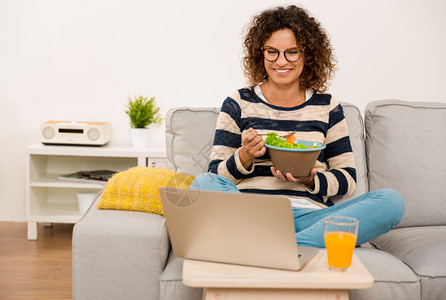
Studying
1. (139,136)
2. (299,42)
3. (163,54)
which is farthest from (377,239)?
(163,54)

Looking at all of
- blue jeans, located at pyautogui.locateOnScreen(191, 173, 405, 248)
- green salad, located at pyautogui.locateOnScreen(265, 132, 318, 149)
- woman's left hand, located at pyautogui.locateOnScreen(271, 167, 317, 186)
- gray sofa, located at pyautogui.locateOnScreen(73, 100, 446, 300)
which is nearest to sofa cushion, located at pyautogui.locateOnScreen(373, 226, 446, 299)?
gray sofa, located at pyautogui.locateOnScreen(73, 100, 446, 300)

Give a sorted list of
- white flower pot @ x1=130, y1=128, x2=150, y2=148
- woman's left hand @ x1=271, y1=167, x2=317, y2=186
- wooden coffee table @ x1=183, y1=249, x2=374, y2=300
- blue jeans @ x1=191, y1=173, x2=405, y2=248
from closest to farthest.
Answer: wooden coffee table @ x1=183, y1=249, x2=374, y2=300 < blue jeans @ x1=191, y1=173, x2=405, y2=248 < woman's left hand @ x1=271, y1=167, x2=317, y2=186 < white flower pot @ x1=130, y1=128, x2=150, y2=148

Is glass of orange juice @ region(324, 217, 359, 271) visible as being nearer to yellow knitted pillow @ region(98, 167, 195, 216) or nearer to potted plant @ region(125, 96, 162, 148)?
yellow knitted pillow @ region(98, 167, 195, 216)

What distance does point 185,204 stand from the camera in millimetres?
1368

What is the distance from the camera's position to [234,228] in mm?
1339

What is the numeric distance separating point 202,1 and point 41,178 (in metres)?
1.45

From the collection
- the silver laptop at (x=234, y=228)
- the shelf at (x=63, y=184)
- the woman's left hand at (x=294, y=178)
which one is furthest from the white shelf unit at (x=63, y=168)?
the silver laptop at (x=234, y=228)

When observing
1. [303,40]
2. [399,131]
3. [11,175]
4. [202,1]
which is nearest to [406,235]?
[399,131]

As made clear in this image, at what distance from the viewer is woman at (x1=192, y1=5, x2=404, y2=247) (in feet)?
6.67

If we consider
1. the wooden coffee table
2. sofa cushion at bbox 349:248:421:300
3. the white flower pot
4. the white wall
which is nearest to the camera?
the wooden coffee table

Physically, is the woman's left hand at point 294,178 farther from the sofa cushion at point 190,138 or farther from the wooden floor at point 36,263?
the wooden floor at point 36,263

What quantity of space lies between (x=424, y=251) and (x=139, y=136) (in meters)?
1.89

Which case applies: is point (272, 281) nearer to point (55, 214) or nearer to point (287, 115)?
point (287, 115)

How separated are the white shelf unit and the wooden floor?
0.13 meters
